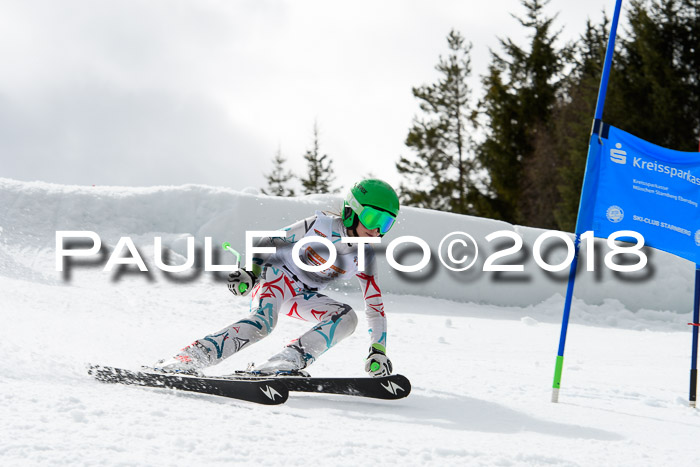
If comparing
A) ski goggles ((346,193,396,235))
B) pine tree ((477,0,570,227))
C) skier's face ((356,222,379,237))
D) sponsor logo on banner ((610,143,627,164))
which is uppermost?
pine tree ((477,0,570,227))

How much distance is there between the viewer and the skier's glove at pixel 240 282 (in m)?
3.92

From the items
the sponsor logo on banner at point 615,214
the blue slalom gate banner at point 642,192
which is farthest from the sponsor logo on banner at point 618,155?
the sponsor logo on banner at point 615,214

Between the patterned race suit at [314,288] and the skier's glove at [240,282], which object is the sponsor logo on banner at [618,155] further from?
the skier's glove at [240,282]

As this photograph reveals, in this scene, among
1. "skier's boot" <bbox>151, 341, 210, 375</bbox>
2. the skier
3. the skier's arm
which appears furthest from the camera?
the skier's arm

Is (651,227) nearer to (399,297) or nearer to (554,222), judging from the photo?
(399,297)

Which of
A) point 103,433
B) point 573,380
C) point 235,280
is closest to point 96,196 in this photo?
point 235,280

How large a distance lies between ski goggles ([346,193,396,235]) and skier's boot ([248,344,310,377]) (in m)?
0.80

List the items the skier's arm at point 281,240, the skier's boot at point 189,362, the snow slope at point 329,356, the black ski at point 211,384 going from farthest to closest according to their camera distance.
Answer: the skier's arm at point 281,240, the skier's boot at point 189,362, the black ski at point 211,384, the snow slope at point 329,356

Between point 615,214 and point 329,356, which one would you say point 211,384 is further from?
point 615,214

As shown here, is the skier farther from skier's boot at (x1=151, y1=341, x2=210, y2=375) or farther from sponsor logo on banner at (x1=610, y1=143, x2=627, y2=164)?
sponsor logo on banner at (x1=610, y1=143, x2=627, y2=164)

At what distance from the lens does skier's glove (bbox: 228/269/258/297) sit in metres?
3.92

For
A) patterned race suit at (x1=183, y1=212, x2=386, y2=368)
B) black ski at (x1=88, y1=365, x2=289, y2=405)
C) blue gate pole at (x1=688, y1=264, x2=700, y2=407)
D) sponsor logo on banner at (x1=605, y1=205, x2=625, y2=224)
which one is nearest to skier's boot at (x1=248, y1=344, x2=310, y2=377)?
patterned race suit at (x1=183, y1=212, x2=386, y2=368)

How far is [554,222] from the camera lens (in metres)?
26.9

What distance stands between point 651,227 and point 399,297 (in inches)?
211
